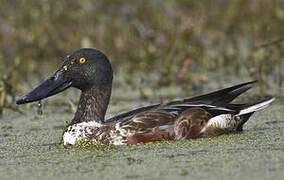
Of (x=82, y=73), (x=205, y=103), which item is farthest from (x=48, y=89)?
(x=205, y=103)

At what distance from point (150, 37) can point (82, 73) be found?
336cm

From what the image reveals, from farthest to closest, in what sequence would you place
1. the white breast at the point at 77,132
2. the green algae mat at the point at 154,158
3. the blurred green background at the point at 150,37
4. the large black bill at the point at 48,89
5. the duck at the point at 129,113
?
the blurred green background at the point at 150,37, the large black bill at the point at 48,89, the white breast at the point at 77,132, the duck at the point at 129,113, the green algae mat at the point at 154,158

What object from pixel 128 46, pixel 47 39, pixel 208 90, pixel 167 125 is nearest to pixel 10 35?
pixel 47 39

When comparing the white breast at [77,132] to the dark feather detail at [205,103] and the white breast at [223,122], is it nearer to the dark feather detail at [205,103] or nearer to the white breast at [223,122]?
the dark feather detail at [205,103]

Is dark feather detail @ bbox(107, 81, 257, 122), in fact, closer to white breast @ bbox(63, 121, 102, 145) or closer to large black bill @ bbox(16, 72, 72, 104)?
white breast @ bbox(63, 121, 102, 145)

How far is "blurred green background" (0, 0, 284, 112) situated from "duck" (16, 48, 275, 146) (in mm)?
2555

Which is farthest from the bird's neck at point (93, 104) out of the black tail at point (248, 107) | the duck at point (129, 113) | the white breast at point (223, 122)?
the black tail at point (248, 107)

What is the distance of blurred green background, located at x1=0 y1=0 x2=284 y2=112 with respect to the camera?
934cm

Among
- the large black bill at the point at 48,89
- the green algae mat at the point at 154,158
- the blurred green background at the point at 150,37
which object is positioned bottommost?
the green algae mat at the point at 154,158

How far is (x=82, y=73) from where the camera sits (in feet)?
20.7

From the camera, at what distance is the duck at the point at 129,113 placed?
5.95 m

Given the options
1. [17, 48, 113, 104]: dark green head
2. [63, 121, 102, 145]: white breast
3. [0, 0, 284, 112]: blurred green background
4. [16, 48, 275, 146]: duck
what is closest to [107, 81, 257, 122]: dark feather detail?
[16, 48, 275, 146]: duck

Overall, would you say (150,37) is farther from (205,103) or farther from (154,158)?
(154,158)

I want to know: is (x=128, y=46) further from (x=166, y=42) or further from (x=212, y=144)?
(x=212, y=144)
